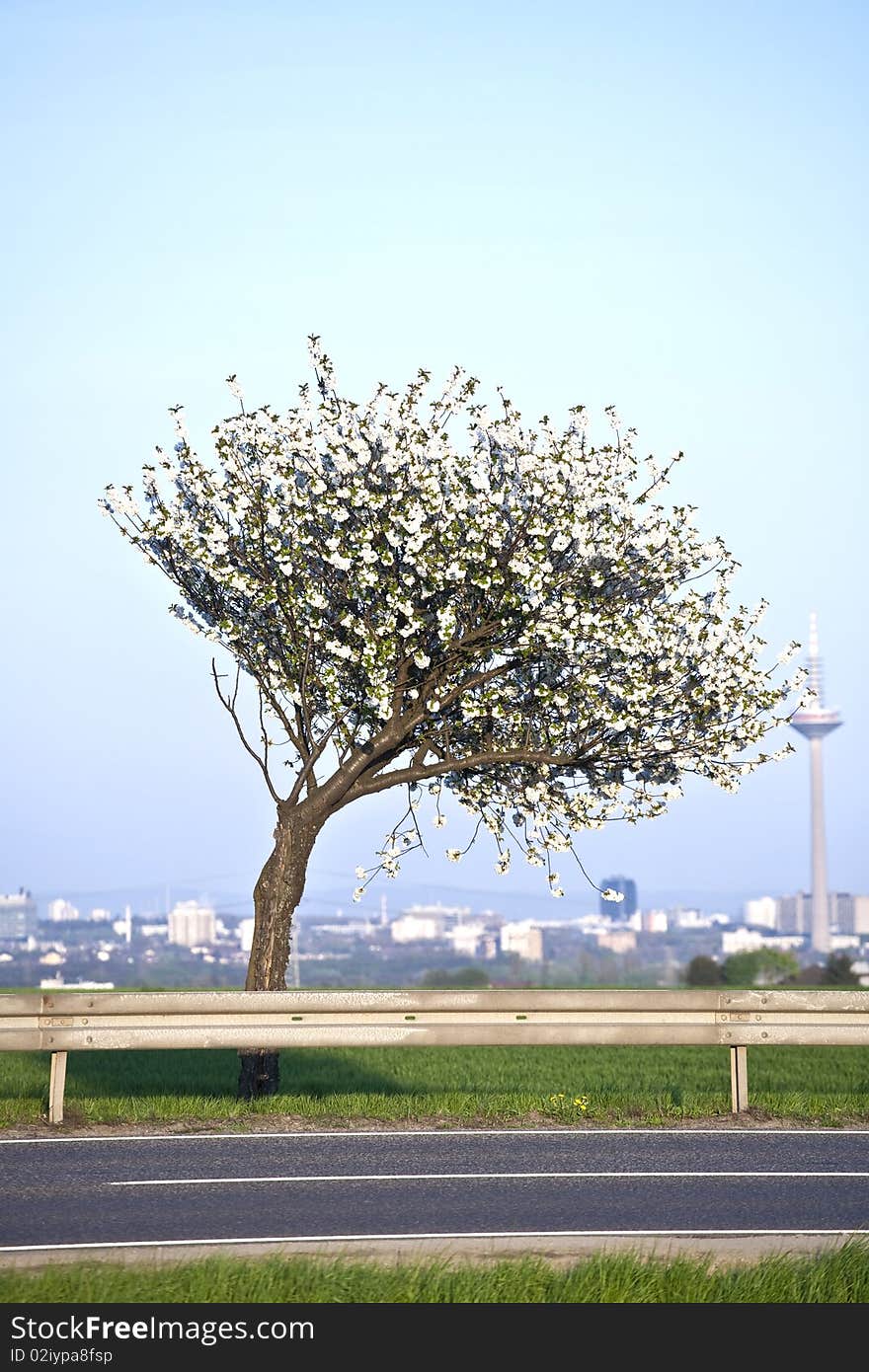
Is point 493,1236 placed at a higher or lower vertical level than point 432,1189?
higher

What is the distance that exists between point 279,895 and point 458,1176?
16.7ft

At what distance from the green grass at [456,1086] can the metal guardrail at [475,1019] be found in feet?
2.01

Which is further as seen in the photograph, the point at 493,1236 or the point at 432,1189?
the point at 432,1189

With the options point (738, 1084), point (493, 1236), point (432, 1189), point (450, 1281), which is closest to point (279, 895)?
point (738, 1084)

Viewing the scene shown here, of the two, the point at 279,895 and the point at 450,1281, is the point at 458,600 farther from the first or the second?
the point at 450,1281

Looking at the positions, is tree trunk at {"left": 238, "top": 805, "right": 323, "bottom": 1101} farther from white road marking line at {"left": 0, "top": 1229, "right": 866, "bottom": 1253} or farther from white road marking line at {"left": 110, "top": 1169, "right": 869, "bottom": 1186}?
white road marking line at {"left": 0, "top": 1229, "right": 866, "bottom": 1253}

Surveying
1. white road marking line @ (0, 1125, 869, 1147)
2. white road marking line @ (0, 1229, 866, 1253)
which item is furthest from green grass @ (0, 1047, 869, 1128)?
white road marking line @ (0, 1229, 866, 1253)

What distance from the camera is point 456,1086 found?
1616cm

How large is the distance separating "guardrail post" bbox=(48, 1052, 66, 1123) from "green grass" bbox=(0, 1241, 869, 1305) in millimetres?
5550

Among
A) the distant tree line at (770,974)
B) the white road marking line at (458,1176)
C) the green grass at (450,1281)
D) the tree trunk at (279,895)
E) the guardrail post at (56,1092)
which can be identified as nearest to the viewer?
the green grass at (450,1281)

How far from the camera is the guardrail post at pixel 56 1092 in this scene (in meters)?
12.6

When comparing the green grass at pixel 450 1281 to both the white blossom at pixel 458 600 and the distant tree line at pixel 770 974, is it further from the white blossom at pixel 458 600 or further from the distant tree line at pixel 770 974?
the distant tree line at pixel 770 974

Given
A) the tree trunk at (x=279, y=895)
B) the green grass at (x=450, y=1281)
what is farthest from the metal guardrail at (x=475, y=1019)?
the green grass at (x=450, y=1281)
